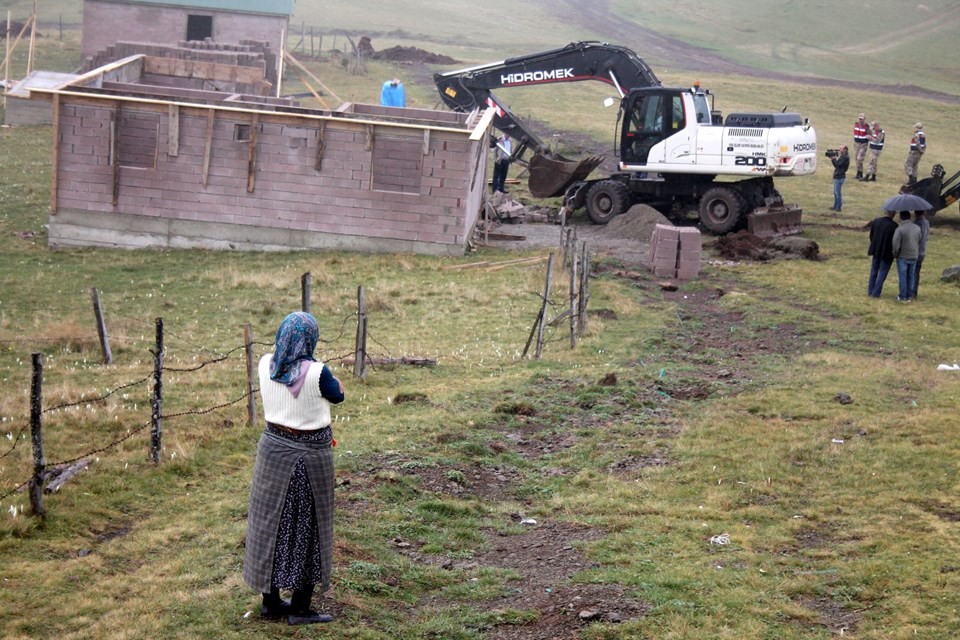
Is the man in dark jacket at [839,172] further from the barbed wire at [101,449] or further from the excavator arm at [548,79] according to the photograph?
the barbed wire at [101,449]

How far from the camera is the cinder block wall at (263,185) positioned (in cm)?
2331

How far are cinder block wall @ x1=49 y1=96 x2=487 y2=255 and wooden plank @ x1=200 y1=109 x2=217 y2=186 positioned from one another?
2.9 inches

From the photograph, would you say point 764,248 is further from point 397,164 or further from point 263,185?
point 263,185

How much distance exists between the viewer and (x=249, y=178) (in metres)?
23.5

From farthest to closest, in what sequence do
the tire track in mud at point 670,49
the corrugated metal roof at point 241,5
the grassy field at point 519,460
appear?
the tire track in mud at point 670,49 → the corrugated metal roof at point 241,5 → the grassy field at point 519,460

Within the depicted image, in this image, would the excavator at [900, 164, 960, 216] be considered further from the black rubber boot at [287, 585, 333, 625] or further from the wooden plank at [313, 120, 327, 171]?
the black rubber boot at [287, 585, 333, 625]

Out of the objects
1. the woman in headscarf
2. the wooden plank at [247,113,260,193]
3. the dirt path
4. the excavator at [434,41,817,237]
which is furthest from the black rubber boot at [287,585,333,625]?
the dirt path

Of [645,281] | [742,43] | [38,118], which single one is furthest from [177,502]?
[742,43]

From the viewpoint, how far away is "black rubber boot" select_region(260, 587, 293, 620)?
698cm

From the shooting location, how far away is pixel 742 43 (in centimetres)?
7638

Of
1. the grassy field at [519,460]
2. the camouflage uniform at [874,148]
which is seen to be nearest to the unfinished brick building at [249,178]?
the grassy field at [519,460]

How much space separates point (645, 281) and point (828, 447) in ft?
34.4

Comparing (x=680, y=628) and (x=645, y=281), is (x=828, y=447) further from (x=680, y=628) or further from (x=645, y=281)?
(x=645, y=281)

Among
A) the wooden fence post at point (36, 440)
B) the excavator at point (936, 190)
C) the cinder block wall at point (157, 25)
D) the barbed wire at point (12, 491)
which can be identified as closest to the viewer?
the wooden fence post at point (36, 440)
